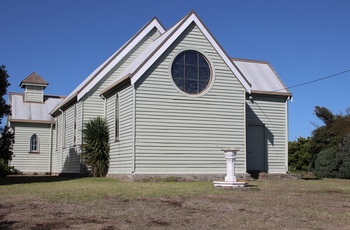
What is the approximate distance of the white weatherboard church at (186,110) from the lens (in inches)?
870

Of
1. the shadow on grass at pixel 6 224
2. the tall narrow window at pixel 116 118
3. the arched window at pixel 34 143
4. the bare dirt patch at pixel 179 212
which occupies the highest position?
the tall narrow window at pixel 116 118

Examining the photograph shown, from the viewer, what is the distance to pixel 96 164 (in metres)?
25.9

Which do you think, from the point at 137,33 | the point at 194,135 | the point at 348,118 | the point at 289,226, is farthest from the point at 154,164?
the point at 348,118

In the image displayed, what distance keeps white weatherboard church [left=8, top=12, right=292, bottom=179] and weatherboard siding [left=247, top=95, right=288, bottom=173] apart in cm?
6

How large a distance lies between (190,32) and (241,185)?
9392 mm

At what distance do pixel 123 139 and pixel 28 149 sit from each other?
1733 cm

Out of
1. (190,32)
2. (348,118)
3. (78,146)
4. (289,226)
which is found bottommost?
(289,226)

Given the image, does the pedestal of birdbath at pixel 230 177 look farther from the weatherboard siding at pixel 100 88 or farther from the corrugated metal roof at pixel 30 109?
the corrugated metal roof at pixel 30 109

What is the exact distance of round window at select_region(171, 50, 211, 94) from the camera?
23.0 metres

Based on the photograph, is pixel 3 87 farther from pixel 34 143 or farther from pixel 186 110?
pixel 34 143

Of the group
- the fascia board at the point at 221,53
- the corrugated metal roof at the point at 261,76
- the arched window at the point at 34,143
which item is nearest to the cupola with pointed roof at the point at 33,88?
the arched window at the point at 34,143

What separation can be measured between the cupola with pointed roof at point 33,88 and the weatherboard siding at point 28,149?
3.85m

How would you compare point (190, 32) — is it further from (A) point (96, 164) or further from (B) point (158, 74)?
(A) point (96, 164)

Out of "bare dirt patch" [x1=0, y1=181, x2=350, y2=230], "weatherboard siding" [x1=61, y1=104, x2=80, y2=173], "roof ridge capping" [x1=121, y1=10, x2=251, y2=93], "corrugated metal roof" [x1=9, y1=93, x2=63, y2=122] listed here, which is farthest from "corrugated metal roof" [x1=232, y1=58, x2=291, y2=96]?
"corrugated metal roof" [x1=9, y1=93, x2=63, y2=122]
